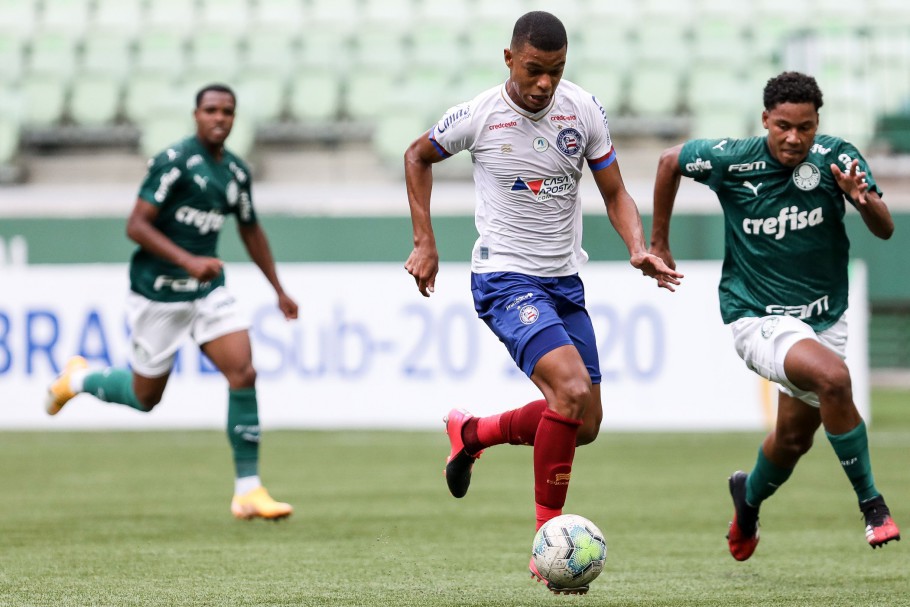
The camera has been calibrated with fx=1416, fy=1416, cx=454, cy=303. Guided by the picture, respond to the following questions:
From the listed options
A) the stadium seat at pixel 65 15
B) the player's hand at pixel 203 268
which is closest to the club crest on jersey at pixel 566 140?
the player's hand at pixel 203 268

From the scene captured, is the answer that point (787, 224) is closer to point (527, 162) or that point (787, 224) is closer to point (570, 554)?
point (527, 162)

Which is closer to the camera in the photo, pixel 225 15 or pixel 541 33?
pixel 541 33

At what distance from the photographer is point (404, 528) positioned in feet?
23.5

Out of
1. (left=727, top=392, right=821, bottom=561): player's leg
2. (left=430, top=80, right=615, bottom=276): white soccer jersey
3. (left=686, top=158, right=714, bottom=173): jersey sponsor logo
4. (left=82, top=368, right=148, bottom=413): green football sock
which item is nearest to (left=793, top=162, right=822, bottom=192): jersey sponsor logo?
(left=686, top=158, right=714, bottom=173): jersey sponsor logo

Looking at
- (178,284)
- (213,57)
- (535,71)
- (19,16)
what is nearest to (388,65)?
(213,57)

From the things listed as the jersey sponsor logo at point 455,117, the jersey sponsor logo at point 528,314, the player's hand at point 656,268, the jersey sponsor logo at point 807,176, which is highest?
the jersey sponsor logo at point 455,117

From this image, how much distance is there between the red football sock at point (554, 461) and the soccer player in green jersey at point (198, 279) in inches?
92.0

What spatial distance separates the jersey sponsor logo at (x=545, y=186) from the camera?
5.65m

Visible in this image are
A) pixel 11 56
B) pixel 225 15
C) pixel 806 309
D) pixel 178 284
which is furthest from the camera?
pixel 225 15

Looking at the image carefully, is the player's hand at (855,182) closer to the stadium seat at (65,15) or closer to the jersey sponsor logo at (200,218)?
the jersey sponsor logo at (200,218)

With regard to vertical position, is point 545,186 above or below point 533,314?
above

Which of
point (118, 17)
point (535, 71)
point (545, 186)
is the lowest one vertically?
point (545, 186)

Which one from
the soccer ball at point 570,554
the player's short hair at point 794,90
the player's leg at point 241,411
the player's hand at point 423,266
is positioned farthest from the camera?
the player's leg at point 241,411

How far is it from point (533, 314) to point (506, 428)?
27.8 inches
